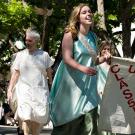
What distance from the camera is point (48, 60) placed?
802 centimetres

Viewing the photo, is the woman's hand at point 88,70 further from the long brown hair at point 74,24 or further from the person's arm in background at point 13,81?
the person's arm in background at point 13,81

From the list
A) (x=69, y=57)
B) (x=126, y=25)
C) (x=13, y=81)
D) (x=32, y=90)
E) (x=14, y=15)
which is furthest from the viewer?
(x=126, y=25)

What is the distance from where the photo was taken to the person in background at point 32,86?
7.80 metres

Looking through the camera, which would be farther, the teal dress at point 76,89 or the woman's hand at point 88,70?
the teal dress at point 76,89

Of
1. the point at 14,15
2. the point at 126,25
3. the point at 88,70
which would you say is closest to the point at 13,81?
the point at 88,70

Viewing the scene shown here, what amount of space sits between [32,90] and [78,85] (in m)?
1.76

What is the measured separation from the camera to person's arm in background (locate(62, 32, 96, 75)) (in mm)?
5840

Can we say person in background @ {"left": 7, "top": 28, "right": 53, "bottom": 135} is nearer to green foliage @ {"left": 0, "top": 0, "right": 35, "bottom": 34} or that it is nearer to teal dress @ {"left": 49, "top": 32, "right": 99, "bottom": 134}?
teal dress @ {"left": 49, "top": 32, "right": 99, "bottom": 134}

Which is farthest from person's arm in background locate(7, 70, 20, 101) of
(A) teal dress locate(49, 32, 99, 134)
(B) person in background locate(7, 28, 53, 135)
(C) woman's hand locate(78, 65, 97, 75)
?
(C) woman's hand locate(78, 65, 97, 75)

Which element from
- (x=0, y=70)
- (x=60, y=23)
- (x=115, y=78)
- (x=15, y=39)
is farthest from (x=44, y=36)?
(x=115, y=78)

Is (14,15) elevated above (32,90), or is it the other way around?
(32,90)

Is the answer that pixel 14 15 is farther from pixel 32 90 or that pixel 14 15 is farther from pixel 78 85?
pixel 78 85

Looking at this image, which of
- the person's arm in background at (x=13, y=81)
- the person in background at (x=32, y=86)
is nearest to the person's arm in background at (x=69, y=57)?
the person in background at (x=32, y=86)

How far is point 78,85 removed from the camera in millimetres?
6117
